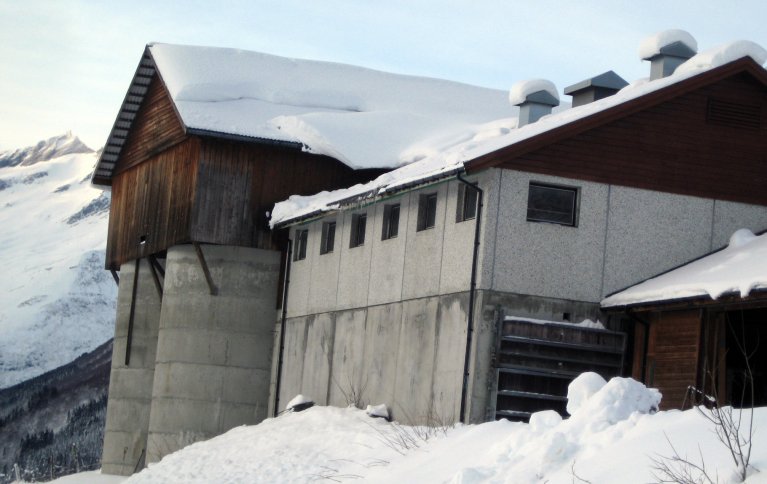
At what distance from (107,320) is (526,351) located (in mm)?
103198

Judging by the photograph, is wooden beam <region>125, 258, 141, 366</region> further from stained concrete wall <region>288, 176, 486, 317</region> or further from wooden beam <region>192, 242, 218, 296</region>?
stained concrete wall <region>288, 176, 486, 317</region>

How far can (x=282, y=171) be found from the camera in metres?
34.1

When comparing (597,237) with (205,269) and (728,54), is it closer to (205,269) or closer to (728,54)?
(728,54)

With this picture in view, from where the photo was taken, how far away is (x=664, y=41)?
1061 inches

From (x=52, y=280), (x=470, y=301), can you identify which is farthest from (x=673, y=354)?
(x=52, y=280)

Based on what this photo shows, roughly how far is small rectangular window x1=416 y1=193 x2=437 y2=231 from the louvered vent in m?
5.43

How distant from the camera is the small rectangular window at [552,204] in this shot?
79.4 ft

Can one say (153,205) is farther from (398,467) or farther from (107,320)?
(107,320)

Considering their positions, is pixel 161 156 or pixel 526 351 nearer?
pixel 526 351

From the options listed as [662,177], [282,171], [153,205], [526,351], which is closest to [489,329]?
[526,351]

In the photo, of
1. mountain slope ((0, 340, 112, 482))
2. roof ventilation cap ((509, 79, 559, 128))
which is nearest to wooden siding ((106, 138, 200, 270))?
roof ventilation cap ((509, 79, 559, 128))

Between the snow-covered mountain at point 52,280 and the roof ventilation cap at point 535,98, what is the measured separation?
92626mm

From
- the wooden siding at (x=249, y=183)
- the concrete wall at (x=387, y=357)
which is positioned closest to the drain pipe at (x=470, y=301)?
the concrete wall at (x=387, y=357)

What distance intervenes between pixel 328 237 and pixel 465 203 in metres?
6.78
